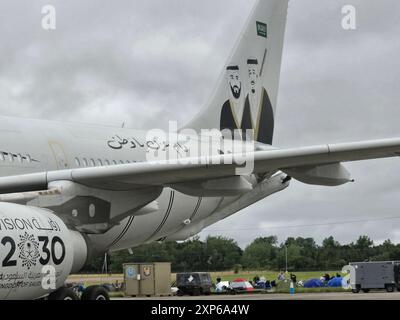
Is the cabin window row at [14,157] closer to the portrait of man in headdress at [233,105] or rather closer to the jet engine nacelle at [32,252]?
the jet engine nacelle at [32,252]

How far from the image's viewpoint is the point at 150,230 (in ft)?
45.2

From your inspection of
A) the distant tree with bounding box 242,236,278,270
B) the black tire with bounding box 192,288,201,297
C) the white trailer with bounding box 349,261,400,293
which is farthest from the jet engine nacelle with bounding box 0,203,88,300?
the distant tree with bounding box 242,236,278,270

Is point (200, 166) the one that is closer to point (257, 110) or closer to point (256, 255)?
point (257, 110)

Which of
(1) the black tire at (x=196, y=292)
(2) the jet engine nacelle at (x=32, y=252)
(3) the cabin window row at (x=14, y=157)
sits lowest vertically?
(1) the black tire at (x=196, y=292)

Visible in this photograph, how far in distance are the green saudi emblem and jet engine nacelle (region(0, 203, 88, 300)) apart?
33.7ft

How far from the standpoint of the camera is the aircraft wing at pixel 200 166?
9.73 m

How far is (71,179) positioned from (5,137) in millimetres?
1552

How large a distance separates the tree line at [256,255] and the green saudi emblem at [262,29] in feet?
88.5

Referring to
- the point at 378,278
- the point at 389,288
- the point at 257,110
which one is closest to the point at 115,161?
the point at 257,110

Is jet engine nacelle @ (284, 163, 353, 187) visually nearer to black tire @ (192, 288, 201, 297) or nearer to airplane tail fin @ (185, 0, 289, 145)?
airplane tail fin @ (185, 0, 289, 145)

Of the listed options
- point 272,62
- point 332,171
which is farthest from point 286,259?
point 332,171

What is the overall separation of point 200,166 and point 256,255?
71.6 m

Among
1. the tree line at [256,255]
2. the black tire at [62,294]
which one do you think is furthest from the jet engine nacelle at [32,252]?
the tree line at [256,255]

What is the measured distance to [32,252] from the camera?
25.9ft
